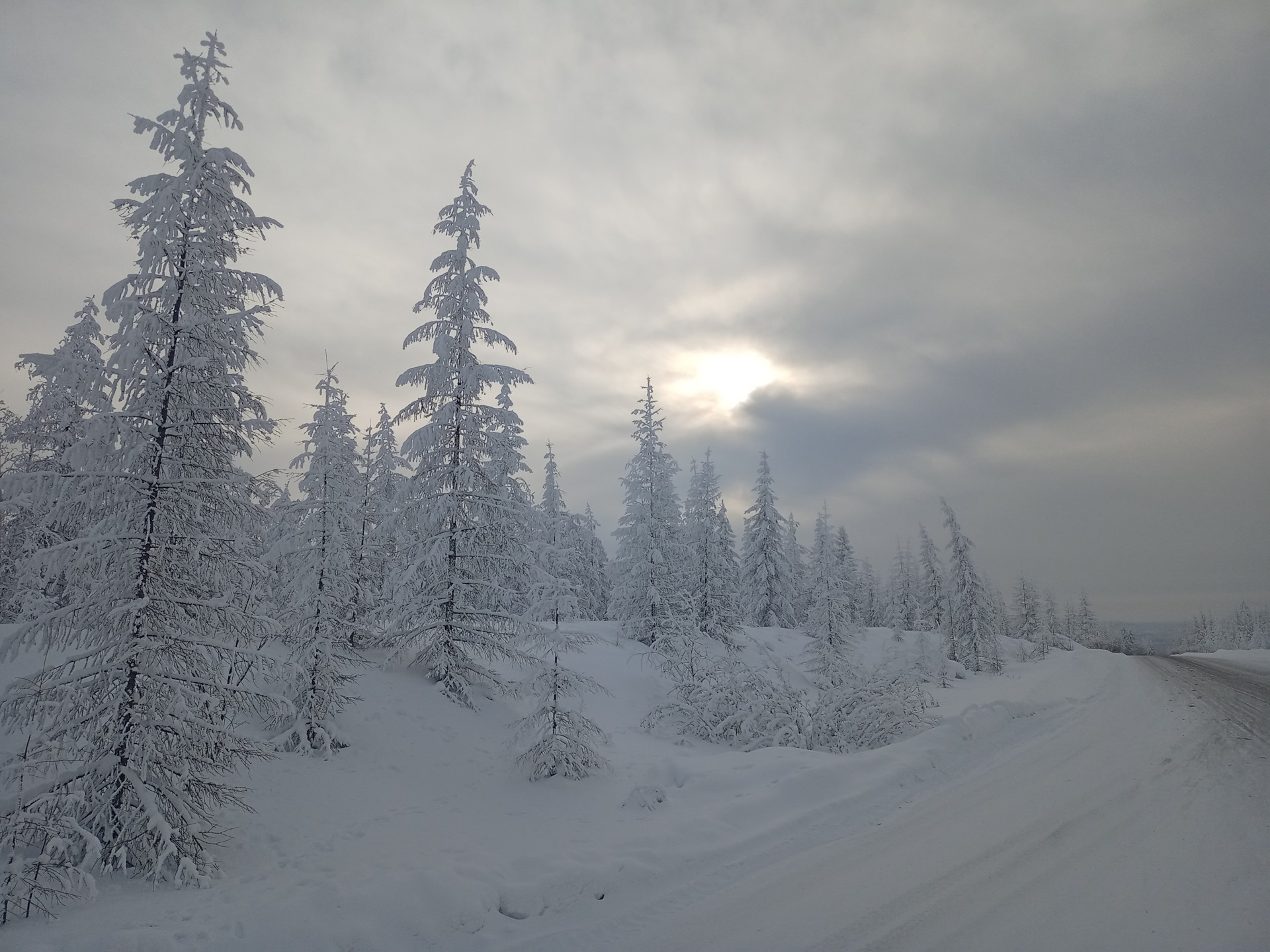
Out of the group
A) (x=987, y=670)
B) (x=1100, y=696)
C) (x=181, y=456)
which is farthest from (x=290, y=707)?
(x=987, y=670)

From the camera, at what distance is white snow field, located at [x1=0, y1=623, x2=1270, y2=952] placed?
5855mm

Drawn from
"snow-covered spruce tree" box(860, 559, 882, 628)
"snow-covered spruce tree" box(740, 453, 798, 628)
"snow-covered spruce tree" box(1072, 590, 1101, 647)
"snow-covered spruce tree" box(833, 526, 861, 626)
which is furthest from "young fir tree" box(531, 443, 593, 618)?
"snow-covered spruce tree" box(1072, 590, 1101, 647)

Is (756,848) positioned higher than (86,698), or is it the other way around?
(86,698)

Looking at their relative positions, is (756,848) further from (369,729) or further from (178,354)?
(178,354)

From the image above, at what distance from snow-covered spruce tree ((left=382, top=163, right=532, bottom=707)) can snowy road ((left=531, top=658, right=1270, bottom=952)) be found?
32.5 ft


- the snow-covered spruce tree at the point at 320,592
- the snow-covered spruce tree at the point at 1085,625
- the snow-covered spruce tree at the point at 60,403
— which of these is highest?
the snow-covered spruce tree at the point at 60,403

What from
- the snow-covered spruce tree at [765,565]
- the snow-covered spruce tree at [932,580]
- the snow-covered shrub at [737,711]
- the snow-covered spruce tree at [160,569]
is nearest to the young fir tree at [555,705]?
the snow-covered shrub at [737,711]

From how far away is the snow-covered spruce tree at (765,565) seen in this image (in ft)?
138

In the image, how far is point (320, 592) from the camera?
12492 mm

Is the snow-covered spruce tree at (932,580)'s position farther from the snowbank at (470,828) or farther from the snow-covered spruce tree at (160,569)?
the snow-covered spruce tree at (160,569)

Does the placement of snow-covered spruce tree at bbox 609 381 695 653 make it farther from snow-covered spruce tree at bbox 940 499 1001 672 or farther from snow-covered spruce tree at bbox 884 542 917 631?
snow-covered spruce tree at bbox 884 542 917 631

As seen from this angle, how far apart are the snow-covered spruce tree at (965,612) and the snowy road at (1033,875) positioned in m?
33.5

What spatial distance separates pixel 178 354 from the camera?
8859 mm

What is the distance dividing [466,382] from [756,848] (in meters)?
13.2
